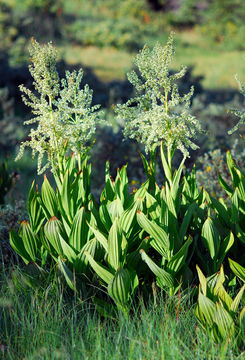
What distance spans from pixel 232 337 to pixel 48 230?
4.00 ft

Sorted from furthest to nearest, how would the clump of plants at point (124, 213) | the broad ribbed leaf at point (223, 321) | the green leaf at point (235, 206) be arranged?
the green leaf at point (235, 206), the clump of plants at point (124, 213), the broad ribbed leaf at point (223, 321)

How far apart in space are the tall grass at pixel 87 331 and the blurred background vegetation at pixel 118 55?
5.37 feet

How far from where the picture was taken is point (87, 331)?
2.54 metres

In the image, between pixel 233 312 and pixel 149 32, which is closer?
pixel 233 312

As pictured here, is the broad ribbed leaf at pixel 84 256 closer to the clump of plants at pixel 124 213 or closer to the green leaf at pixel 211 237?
the clump of plants at pixel 124 213

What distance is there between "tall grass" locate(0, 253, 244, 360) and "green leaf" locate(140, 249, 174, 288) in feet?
0.33

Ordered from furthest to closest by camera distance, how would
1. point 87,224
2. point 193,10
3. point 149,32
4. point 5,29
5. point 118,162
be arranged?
1. point 193,10
2. point 149,32
3. point 5,29
4. point 118,162
5. point 87,224

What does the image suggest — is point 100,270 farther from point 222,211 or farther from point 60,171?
point 222,211

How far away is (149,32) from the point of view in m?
19.4

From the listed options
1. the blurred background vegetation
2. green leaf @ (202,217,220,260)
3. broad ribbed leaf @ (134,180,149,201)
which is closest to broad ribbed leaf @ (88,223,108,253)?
broad ribbed leaf @ (134,180,149,201)

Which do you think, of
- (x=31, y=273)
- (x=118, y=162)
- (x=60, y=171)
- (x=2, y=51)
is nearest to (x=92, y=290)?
(x=31, y=273)

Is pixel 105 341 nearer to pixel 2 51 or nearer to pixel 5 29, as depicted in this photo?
pixel 2 51

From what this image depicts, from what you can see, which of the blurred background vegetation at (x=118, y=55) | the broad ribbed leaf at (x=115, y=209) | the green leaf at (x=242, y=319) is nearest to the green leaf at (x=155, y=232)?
the broad ribbed leaf at (x=115, y=209)

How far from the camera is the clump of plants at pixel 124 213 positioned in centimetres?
258
